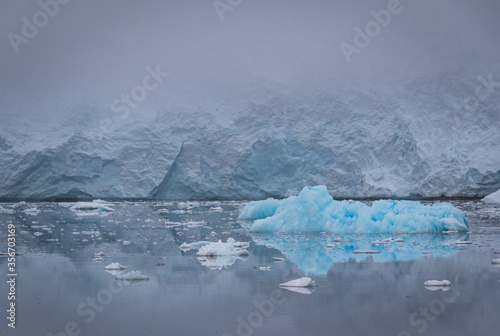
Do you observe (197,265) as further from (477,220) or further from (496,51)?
(496,51)

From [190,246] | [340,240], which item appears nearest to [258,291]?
[190,246]

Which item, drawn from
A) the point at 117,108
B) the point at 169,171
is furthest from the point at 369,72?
the point at 117,108

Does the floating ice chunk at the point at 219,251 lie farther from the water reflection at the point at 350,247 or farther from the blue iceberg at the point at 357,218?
the blue iceberg at the point at 357,218

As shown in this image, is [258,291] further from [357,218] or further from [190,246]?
[357,218]

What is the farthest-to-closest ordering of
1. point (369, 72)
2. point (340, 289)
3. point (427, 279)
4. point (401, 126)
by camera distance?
point (369, 72) → point (401, 126) → point (427, 279) → point (340, 289)

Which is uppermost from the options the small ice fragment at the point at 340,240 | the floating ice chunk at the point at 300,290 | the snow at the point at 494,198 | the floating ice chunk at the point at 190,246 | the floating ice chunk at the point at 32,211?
the floating ice chunk at the point at 300,290

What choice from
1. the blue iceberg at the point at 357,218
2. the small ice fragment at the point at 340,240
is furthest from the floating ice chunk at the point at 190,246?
the blue iceberg at the point at 357,218
